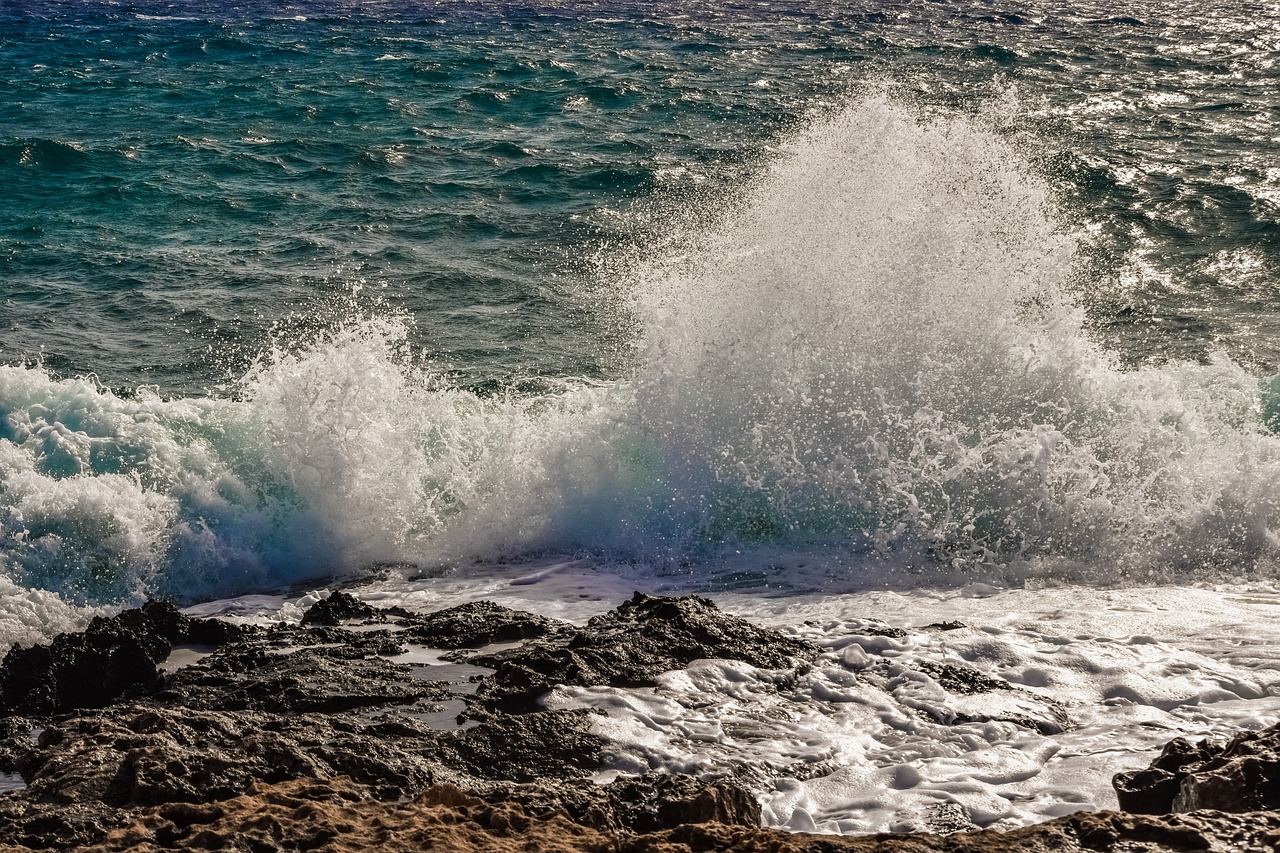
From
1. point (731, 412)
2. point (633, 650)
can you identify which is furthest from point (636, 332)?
point (633, 650)

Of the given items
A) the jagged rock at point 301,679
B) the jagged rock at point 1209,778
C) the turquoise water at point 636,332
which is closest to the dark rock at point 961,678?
the jagged rock at point 1209,778

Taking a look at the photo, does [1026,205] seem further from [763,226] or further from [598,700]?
[598,700]

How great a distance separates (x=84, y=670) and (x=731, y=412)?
192 inches

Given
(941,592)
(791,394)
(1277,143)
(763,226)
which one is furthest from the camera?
(1277,143)

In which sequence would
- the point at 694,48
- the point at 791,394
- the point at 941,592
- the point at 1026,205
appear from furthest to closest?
the point at 694,48 < the point at 1026,205 < the point at 791,394 < the point at 941,592

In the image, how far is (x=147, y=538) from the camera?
8.65 m

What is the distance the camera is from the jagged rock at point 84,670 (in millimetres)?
6129

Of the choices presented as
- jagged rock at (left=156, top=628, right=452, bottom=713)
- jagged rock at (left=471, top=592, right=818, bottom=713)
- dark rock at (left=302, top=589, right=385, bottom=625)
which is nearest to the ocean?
jagged rock at (left=471, top=592, right=818, bottom=713)

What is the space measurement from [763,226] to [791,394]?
2.30m

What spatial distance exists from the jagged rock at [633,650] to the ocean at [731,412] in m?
0.18

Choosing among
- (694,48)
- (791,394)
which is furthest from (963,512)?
(694,48)

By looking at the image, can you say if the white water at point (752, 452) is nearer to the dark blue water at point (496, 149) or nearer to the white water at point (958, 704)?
the white water at point (958, 704)

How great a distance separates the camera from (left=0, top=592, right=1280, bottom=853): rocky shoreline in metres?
4.14

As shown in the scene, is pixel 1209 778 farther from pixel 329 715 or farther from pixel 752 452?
pixel 752 452
